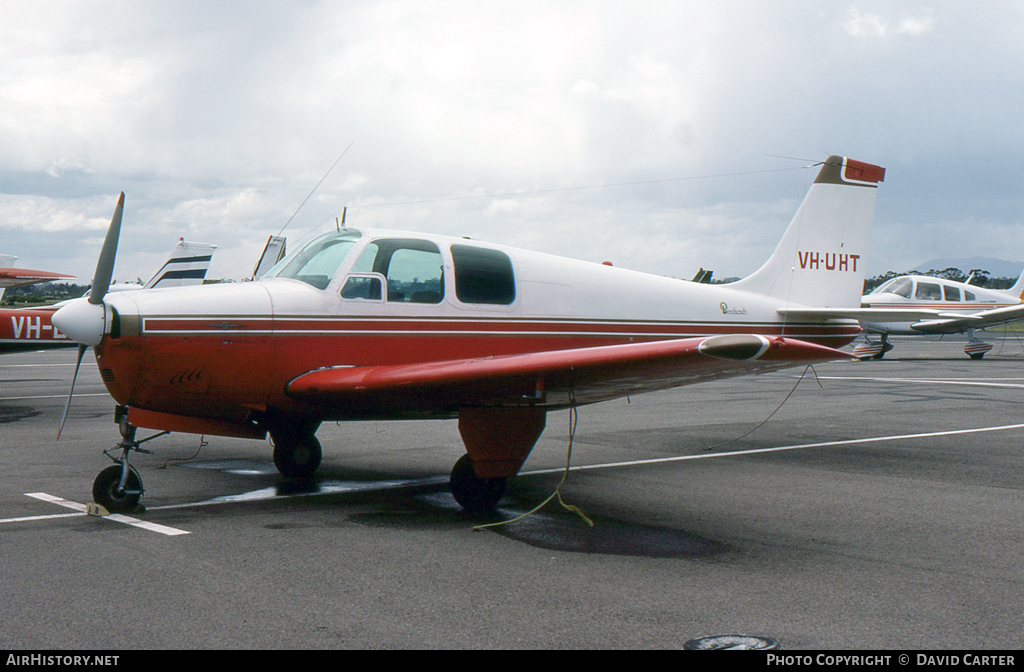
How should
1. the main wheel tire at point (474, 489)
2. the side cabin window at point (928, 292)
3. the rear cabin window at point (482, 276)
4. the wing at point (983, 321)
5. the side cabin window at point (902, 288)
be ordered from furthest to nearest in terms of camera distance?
the side cabin window at point (928, 292) < the side cabin window at point (902, 288) < the wing at point (983, 321) < the rear cabin window at point (482, 276) < the main wheel tire at point (474, 489)

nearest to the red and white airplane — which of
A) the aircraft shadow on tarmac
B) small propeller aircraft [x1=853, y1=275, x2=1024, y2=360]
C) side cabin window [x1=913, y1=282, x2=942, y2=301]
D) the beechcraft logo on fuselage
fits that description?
the aircraft shadow on tarmac

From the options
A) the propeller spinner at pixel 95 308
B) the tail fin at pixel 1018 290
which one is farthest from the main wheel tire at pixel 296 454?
the tail fin at pixel 1018 290

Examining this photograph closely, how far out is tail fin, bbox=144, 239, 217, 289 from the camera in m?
17.5

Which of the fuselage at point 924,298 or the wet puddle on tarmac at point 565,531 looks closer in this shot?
the wet puddle on tarmac at point 565,531

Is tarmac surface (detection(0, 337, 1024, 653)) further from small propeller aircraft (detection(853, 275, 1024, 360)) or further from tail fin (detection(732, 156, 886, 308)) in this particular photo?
small propeller aircraft (detection(853, 275, 1024, 360))

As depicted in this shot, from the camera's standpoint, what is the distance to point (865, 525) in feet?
18.4

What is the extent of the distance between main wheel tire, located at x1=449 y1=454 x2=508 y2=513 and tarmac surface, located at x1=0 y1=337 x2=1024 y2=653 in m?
0.18

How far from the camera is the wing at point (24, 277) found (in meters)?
16.9

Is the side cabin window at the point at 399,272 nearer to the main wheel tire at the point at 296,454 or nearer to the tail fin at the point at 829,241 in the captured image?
the main wheel tire at the point at 296,454

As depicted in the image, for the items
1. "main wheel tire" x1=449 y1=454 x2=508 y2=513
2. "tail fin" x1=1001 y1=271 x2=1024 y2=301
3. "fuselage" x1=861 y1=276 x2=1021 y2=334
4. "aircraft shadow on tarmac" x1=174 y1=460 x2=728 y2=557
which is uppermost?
"tail fin" x1=1001 y1=271 x2=1024 y2=301

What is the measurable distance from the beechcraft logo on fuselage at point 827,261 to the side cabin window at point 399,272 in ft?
16.7
